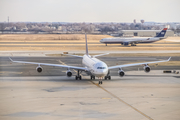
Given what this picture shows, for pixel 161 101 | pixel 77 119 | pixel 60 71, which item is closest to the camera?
pixel 77 119

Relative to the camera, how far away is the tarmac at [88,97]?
2947 centimetres

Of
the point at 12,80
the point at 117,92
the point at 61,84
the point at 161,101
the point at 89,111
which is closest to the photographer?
the point at 89,111

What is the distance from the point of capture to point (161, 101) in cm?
3575

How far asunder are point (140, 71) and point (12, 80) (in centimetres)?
2885

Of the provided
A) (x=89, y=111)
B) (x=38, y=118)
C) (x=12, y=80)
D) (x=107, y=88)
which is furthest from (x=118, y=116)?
(x=12, y=80)

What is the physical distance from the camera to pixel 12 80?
51.4 m

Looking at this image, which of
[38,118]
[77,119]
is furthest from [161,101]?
[38,118]

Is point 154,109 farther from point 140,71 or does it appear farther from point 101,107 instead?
point 140,71

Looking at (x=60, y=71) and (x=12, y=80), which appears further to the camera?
(x=60, y=71)

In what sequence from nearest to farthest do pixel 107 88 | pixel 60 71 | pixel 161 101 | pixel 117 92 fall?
pixel 161 101 → pixel 117 92 → pixel 107 88 → pixel 60 71

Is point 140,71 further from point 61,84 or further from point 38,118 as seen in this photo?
point 38,118

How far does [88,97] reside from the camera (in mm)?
37906

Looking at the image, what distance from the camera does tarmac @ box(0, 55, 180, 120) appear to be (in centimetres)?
2947

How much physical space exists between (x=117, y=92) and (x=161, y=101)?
25.2 feet
